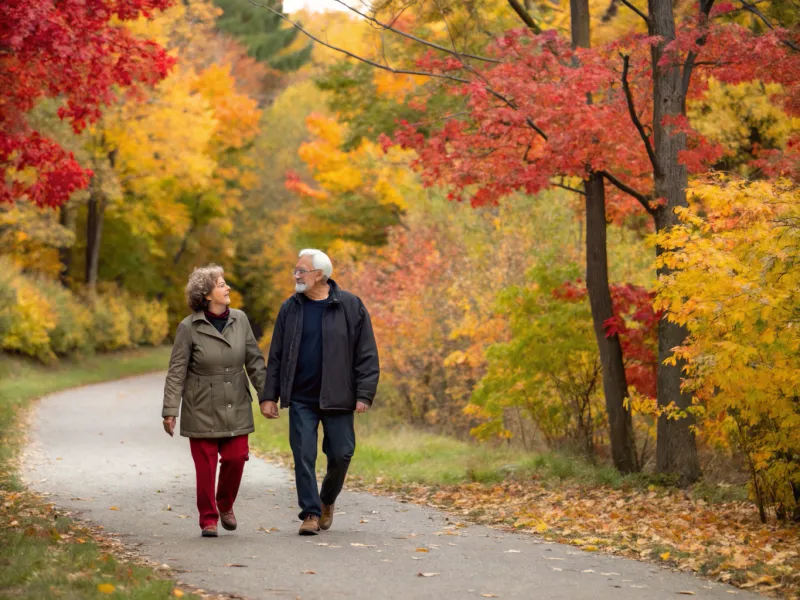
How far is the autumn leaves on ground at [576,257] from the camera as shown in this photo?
29.6 ft

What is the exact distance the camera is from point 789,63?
36.3ft

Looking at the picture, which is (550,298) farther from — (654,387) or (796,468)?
(796,468)

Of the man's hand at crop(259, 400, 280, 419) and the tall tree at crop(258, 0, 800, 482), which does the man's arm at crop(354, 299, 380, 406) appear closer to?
the man's hand at crop(259, 400, 280, 419)

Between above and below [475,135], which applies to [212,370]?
below

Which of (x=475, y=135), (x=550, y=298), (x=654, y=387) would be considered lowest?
(x=654, y=387)

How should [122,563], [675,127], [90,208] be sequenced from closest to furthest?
[122,563]
[675,127]
[90,208]

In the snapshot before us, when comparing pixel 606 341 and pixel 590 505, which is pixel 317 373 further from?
pixel 606 341

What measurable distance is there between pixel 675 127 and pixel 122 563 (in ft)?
25.5

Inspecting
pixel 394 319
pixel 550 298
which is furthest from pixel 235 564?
pixel 394 319

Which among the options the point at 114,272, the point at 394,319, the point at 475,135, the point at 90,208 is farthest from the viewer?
the point at 114,272

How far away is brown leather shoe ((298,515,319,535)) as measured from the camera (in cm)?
840

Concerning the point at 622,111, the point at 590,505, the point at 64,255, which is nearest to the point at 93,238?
the point at 64,255

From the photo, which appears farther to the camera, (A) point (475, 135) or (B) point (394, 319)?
(B) point (394, 319)

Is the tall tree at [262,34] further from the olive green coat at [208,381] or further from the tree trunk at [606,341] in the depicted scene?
the olive green coat at [208,381]
